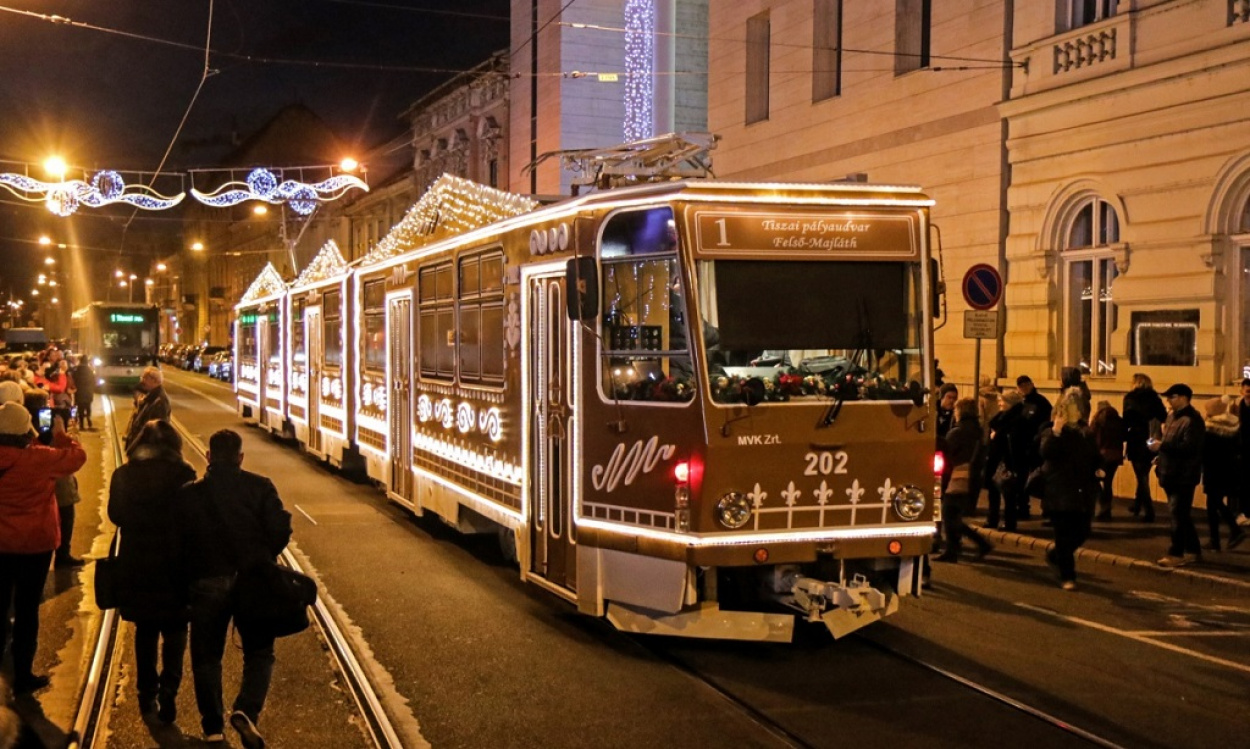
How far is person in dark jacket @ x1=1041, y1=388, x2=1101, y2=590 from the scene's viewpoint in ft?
34.4

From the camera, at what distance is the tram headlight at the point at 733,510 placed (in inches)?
300

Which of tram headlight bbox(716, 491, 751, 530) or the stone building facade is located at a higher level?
the stone building facade

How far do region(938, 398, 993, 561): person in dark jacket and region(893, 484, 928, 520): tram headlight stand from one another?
339 cm

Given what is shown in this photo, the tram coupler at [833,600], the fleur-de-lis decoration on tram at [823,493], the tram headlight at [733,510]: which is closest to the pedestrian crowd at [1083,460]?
the tram coupler at [833,600]

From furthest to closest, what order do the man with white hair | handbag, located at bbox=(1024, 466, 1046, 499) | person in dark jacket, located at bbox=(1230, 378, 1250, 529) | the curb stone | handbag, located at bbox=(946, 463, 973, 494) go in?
person in dark jacket, located at bbox=(1230, 378, 1250, 529) → handbag, located at bbox=(946, 463, 973, 494) → the man with white hair → the curb stone → handbag, located at bbox=(1024, 466, 1046, 499)

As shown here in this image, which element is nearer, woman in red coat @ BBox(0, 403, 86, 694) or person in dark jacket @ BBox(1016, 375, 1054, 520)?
woman in red coat @ BBox(0, 403, 86, 694)

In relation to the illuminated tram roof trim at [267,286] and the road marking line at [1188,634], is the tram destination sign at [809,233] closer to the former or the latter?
the road marking line at [1188,634]

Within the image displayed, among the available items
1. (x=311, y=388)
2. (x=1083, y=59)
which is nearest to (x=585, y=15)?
(x=311, y=388)

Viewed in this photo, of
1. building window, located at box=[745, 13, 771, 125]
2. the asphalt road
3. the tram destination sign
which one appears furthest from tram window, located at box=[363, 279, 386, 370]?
building window, located at box=[745, 13, 771, 125]

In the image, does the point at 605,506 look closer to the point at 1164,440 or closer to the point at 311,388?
the point at 1164,440

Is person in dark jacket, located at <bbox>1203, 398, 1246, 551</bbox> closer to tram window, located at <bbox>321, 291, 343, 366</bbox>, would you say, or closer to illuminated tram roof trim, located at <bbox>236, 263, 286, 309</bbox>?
tram window, located at <bbox>321, 291, 343, 366</bbox>

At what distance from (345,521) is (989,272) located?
8.10m

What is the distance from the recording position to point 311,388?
66.2 ft

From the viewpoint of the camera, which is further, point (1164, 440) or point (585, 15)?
point (585, 15)
